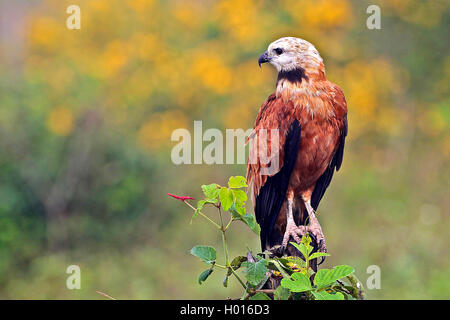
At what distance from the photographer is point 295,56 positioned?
114 inches

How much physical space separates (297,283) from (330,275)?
0.12 meters

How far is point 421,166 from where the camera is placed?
25.3 feet

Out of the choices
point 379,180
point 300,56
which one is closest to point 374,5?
point 379,180

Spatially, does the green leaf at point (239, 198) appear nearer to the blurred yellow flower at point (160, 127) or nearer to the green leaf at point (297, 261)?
the green leaf at point (297, 261)

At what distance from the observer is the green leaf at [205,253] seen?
200 cm

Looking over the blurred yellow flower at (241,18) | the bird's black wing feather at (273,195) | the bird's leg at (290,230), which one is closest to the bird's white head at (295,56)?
the bird's black wing feather at (273,195)

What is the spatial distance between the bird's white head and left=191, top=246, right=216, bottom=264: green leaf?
1.25 meters

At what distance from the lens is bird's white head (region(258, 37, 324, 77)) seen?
2887 mm

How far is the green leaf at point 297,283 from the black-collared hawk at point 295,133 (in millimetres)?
854

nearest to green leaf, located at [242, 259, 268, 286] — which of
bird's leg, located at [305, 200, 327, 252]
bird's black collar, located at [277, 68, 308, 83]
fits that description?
bird's leg, located at [305, 200, 327, 252]

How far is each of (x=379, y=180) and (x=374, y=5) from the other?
7.51ft

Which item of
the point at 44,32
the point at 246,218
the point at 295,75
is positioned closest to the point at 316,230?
the point at 295,75

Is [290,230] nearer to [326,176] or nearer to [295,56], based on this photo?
[326,176]
